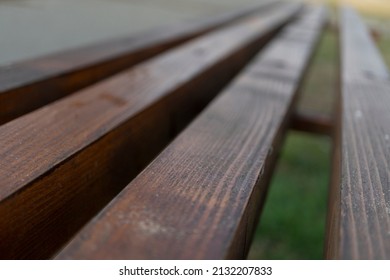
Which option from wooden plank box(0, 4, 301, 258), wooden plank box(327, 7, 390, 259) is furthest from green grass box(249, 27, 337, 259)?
wooden plank box(0, 4, 301, 258)

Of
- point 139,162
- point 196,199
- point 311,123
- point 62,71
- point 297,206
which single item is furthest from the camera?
point 297,206

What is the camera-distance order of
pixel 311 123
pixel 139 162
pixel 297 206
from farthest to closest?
pixel 297 206 < pixel 311 123 < pixel 139 162

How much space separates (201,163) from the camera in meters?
0.50

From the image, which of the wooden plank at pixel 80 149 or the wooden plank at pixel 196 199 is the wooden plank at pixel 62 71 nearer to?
the wooden plank at pixel 80 149

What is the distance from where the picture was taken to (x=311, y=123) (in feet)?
4.47

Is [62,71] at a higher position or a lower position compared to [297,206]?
higher

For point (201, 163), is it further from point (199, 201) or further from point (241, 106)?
point (241, 106)

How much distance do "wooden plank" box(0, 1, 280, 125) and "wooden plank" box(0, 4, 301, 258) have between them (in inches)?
3.2

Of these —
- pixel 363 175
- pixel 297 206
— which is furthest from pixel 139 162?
pixel 297 206

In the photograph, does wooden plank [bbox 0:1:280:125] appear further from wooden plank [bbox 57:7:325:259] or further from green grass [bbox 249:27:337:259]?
green grass [bbox 249:27:337:259]

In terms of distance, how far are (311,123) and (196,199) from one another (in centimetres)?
100

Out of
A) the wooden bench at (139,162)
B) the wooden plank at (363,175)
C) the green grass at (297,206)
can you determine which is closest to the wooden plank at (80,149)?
the wooden bench at (139,162)

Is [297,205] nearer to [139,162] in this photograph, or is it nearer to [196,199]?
[139,162]
